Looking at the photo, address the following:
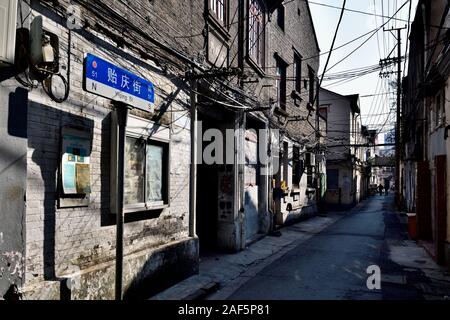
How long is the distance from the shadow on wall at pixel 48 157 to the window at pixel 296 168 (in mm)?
12821

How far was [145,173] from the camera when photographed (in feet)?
19.6

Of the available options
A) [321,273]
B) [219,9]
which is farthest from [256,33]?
[321,273]

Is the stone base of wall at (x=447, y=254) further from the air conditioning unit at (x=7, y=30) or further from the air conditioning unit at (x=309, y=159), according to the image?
the air conditioning unit at (x=309, y=159)

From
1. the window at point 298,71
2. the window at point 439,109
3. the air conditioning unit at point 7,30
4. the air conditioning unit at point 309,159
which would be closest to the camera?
the air conditioning unit at point 7,30

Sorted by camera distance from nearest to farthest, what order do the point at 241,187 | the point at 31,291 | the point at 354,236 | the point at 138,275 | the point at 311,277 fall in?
1. the point at 31,291
2. the point at 138,275
3. the point at 311,277
4. the point at 241,187
5. the point at 354,236

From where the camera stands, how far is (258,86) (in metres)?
Result: 11.7

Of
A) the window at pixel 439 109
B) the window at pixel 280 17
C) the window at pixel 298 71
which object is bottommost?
the window at pixel 439 109

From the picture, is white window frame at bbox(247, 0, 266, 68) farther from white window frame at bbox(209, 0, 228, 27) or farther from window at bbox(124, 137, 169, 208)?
window at bbox(124, 137, 169, 208)

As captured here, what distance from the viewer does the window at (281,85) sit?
14098mm

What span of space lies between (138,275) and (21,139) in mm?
2794

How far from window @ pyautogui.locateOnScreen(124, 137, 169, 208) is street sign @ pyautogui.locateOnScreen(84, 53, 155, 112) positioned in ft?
2.47

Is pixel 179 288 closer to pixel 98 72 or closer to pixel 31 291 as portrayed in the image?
pixel 31 291

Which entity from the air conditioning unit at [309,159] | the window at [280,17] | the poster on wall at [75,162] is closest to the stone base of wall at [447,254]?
the poster on wall at [75,162]
